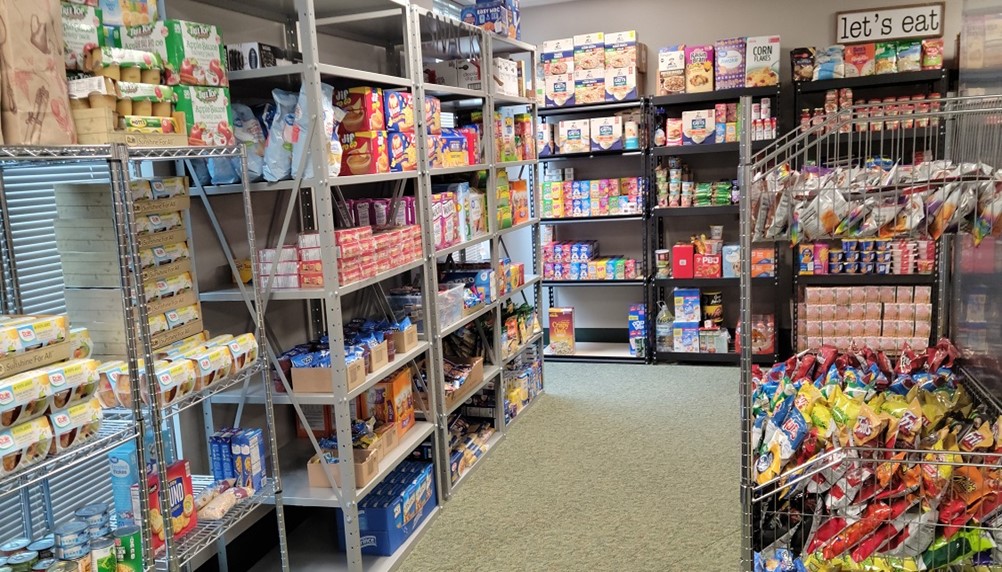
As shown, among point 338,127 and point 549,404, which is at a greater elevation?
point 338,127

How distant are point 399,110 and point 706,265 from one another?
3.46 meters

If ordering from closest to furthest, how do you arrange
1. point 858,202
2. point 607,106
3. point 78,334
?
1. point 858,202
2. point 78,334
3. point 607,106

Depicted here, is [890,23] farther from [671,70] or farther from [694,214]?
[694,214]

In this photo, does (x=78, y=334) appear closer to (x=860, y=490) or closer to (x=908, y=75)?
(x=860, y=490)

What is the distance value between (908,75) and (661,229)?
2.16 meters

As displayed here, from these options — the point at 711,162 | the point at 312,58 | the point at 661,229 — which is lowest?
the point at 661,229

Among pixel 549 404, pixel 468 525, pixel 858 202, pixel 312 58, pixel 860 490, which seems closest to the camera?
pixel 858 202

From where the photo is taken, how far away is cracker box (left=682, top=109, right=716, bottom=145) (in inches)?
238

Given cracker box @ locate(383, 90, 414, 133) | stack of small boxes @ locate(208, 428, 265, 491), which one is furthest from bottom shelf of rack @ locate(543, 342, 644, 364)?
stack of small boxes @ locate(208, 428, 265, 491)

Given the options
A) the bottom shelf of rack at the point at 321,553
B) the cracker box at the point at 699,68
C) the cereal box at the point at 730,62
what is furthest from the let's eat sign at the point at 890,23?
the bottom shelf of rack at the point at 321,553

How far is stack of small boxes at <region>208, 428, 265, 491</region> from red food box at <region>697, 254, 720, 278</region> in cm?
426

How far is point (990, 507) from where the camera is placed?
2.14m

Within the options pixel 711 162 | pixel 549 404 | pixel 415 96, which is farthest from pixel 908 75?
pixel 415 96

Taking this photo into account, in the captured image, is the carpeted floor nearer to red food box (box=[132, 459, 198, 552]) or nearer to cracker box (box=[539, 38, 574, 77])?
red food box (box=[132, 459, 198, 552])
